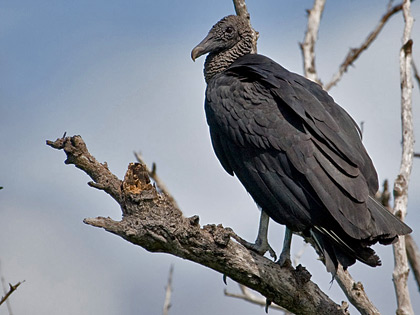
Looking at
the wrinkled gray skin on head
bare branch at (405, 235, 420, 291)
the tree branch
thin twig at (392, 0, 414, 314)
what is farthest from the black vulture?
bare branch at (405, 235, 420, 291)

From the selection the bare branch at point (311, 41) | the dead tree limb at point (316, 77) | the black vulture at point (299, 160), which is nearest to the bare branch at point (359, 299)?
the dead tree limb at point (316, 77)

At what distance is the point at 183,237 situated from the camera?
476 cm

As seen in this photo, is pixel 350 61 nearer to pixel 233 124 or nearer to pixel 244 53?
pixel 244 53

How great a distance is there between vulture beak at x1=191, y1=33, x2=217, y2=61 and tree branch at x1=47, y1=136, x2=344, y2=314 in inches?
67.3

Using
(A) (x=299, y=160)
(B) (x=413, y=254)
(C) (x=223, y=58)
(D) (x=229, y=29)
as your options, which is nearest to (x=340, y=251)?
(A) (x=299, y=160)

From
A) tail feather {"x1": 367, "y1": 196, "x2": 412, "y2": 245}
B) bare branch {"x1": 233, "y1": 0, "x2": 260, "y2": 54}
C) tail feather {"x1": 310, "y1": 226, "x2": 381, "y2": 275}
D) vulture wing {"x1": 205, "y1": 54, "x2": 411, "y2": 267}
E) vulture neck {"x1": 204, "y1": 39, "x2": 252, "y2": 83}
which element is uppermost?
bare branch {"x1": 233, "y1": 0, "x2": 260, "y2": 54}

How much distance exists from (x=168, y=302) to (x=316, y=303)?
1.60 m

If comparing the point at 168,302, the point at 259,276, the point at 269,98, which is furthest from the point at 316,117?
the point at 168,302

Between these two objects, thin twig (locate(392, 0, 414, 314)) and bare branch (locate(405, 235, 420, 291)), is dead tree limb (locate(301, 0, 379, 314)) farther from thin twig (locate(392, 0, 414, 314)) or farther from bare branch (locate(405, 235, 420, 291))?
bare branch (locate(405, 235, 420, 291))

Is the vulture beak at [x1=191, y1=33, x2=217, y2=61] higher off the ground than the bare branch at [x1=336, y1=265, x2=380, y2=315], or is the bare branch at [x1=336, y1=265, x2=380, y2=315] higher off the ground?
the vulture beak at [x1=191, y1=33, x2=217, y2=61]

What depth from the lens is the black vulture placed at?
4.96 metres

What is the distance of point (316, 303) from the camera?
506 centimetres

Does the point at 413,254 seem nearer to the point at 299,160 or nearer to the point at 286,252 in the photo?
the point at 286,252

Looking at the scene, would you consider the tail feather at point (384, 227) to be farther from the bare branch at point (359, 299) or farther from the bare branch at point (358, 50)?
the bare branch at point (358, 50)
